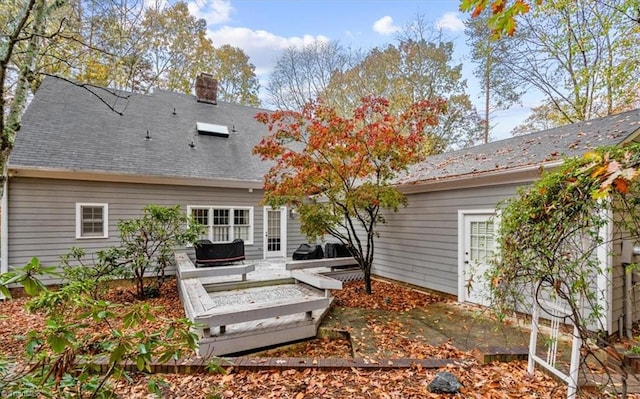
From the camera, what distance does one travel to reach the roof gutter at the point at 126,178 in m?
7.29

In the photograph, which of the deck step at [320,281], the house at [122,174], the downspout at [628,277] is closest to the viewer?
the downspout at [628,277]

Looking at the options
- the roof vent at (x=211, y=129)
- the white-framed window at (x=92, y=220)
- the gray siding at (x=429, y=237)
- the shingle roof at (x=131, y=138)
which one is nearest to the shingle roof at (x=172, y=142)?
the shingle roof at (x=131, y=138)

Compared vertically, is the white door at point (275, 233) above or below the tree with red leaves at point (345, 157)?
below

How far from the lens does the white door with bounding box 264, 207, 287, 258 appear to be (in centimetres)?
1054

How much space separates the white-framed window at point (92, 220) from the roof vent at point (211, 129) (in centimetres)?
417

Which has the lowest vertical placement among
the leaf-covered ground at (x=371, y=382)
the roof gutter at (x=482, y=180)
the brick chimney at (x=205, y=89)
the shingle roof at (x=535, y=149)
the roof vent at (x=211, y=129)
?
the leaf-covered ground at (x=371, y=382)

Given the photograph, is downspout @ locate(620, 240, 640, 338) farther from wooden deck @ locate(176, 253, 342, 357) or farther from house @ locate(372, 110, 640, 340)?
wooden deck @ locate(176, 253, 342, 357)

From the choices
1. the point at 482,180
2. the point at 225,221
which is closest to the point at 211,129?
the point at 225,221

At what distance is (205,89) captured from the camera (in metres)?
12.6

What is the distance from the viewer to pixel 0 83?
3395 millimetres

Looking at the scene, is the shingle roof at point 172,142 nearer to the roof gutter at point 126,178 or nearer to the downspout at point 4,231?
the roof gutter at point 126,178

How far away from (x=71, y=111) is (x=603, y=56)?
62.9 feet

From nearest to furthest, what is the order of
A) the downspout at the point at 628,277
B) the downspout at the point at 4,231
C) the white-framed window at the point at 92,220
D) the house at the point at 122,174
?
the downspout at the point at 628,277, the downspout at the point at 4,231, the house at the point at 122,174, the white-framed window at the point at 92,220

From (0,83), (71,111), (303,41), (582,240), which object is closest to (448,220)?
(582,240)
